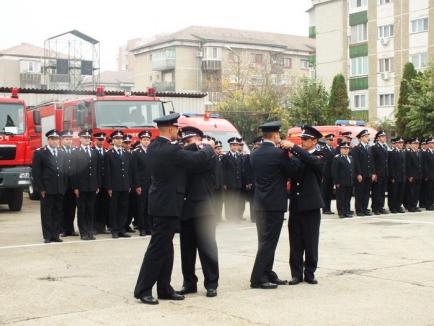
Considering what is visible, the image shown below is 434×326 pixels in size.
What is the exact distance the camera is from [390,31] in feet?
176

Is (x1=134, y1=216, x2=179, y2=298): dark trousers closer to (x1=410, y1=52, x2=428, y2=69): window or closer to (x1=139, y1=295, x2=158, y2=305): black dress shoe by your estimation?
(x1=139, y1=295, x2=158, y2=305): black dress shoe

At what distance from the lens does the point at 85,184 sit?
13.1 meters

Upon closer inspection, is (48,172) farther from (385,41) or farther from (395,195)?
(385,41)

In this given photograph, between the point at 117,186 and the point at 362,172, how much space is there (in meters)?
6.46

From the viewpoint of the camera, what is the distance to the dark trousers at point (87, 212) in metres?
13.2

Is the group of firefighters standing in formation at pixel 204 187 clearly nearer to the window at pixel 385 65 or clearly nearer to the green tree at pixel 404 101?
the green tree at pixel 404 101

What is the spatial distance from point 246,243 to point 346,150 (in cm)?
587

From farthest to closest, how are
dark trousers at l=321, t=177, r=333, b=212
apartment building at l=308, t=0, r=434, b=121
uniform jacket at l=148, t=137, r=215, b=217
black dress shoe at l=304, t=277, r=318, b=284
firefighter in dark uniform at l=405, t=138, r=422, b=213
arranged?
apartment building at l=308, t=0, r=434, b=121, dark trousers at l=321, t=177, r=333, b=212, firefighter in dark uniform at l=405, t=138, r=422, b=213, black dress shoe at l=304, t=277, r=318, b=284, uniform jacket at l=148, t=137, r=215, b=217

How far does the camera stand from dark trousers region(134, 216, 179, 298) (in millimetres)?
7543

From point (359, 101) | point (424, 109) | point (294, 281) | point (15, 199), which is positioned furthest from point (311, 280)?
point (359, 101)

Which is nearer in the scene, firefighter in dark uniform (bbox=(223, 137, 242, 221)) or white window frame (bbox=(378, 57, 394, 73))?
firefighter in dark uniform (bbox=(223, 137, 242, 221))

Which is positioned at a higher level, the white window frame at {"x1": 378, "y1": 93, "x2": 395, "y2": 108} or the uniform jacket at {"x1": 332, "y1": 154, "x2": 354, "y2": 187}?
the white window frame at {"x1": 378, "y1": 93, "x2": 395, "y2": 108}

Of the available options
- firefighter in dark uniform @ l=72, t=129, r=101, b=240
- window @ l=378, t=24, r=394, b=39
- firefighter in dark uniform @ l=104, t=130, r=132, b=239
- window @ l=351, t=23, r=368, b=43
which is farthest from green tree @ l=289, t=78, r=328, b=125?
firefighter in dark uniform @ l=72, t=129, r=101, b=240

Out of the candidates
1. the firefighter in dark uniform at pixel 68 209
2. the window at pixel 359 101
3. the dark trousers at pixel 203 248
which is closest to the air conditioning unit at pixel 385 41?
the window at pixel 359 101
